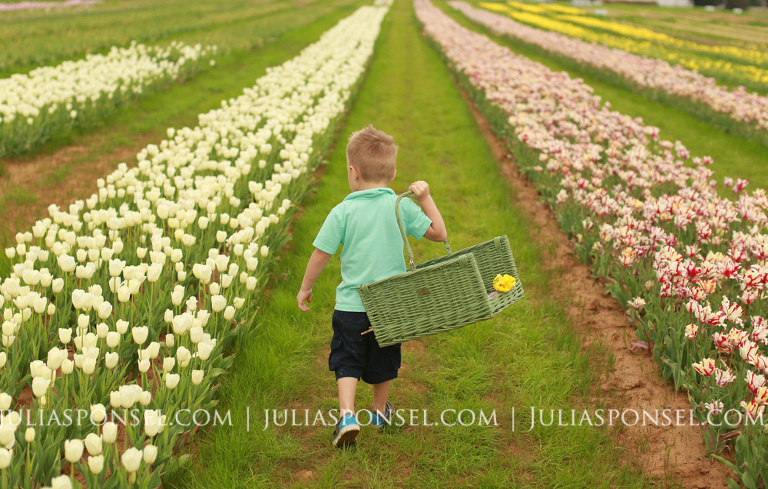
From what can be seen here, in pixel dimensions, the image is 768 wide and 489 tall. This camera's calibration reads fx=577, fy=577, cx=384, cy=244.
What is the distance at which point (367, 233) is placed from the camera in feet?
10.7

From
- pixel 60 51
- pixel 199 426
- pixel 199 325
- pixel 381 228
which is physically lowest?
pixel 199 426

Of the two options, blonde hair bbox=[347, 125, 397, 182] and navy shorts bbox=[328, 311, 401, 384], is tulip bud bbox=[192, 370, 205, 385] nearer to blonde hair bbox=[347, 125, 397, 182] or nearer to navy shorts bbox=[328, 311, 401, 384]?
navy shorts bbox=[328, 311, 401, 384]

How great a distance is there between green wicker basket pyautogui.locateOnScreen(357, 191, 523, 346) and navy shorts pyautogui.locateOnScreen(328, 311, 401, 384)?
0.82ft

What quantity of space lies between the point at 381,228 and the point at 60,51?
15756 mm

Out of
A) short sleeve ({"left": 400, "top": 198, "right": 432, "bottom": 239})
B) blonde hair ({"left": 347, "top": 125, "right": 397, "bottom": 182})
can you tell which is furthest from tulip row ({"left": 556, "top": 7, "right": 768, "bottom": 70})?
blonde hair ({"left": 347, "top": 125, "right": 397, "bottom": 182})

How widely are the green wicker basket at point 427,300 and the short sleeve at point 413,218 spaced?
210mm

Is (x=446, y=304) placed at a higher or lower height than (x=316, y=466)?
higher

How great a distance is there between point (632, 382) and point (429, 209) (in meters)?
2.08

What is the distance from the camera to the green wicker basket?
2.94 m

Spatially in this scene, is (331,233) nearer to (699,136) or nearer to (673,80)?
(699,136)

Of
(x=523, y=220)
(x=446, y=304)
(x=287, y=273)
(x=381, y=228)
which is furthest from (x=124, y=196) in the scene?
(x=523, y=220)

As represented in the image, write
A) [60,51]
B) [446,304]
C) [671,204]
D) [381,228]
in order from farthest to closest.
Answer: [60,51] < [671,204] < [381,228] < [446,304]

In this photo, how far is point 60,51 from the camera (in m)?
15.4

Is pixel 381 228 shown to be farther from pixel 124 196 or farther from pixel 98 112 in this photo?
pixel 98 112
